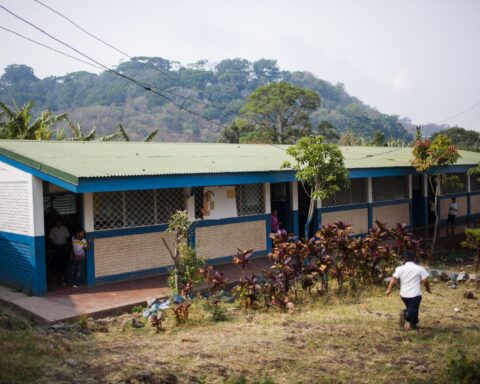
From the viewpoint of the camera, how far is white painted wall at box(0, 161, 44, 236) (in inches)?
394

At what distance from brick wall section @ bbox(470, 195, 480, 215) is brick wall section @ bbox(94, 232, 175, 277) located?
1486 cm

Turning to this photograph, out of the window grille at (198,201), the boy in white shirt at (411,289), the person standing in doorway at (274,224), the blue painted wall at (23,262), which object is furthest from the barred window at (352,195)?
the blue painted wall at (23,262)

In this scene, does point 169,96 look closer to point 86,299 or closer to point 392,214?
point 392,214

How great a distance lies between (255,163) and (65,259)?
200 inches

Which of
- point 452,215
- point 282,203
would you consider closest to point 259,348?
point 282,203

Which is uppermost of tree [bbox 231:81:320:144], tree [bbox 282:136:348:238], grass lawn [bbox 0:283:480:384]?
tree [bbox 231:81:320:144]

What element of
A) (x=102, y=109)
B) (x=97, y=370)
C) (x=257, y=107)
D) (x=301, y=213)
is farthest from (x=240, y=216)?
(x=102, y=109)

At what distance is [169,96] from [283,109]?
45.9m

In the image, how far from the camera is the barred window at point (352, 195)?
16281 mm

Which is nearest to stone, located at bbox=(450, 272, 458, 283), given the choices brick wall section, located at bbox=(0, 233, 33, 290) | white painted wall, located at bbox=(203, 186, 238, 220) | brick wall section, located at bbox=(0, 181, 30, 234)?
white painted wall, located at bbox=(203, 186, 238, 220)

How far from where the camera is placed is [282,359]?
258 inches

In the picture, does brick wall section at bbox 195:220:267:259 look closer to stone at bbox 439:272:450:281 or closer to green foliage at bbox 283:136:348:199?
green foliage at bbox 283:136:348:199

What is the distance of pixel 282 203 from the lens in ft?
50.7

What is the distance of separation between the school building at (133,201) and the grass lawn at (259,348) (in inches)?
95.3
